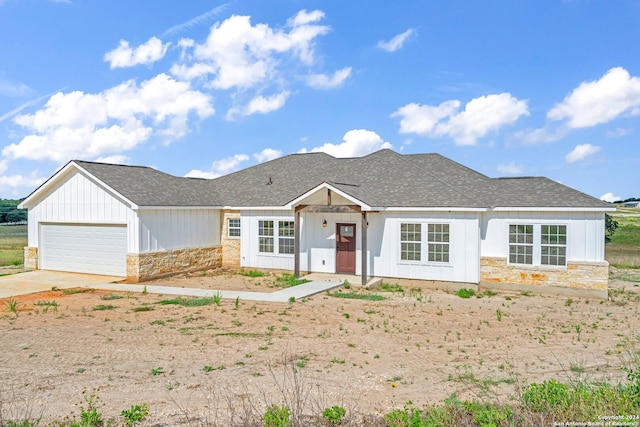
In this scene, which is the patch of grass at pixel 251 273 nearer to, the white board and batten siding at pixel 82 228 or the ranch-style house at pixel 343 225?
the ranch-style house at pixel 343 225

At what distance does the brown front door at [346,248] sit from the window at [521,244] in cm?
609

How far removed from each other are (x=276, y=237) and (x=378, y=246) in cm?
491

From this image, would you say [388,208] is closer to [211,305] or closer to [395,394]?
[211,305]

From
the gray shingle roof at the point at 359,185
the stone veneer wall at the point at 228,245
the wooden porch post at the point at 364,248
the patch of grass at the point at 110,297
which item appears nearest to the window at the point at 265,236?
the gray shingle roof at the point at 359,185

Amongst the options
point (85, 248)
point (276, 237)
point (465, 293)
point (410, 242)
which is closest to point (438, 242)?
point (410, 242)

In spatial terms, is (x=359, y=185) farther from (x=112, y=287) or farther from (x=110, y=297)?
(x=110, y=297)

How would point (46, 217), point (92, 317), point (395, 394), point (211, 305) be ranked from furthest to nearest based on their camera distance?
point (46, 217) < point (211, 305) < point (92, 317) < point (395, 394)

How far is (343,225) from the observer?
2039 cm

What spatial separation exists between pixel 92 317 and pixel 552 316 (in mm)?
12529

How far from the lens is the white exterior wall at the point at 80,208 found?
63.9ft

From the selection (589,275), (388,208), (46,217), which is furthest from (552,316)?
(46,217)

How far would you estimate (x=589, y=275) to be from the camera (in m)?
16.9

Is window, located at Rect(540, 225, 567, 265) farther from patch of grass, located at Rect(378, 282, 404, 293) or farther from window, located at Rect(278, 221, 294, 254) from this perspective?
window, located at Rect(278, 221, 294, 254)

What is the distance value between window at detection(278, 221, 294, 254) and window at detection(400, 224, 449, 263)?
5098mm
